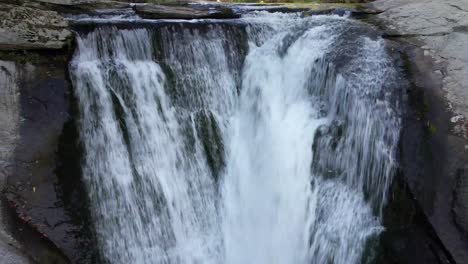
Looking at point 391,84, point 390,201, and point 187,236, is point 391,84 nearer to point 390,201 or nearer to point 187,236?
point 390,201

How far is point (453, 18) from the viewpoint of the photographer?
6445 mm

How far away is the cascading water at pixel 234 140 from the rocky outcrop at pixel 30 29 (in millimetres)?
288

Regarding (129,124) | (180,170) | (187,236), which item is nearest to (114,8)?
(129,124)

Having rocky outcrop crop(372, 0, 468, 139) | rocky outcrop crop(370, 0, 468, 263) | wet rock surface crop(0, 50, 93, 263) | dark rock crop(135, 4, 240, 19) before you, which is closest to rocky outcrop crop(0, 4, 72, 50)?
wet rock surface crop(0, 50, 93, 263)

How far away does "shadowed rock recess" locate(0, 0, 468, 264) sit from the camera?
5.08m

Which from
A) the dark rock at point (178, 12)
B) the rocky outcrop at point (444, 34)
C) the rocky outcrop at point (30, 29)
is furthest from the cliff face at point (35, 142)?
the rocky outcrop at point (444, 34)

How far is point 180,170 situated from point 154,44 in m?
1.71

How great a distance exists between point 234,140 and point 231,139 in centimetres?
4

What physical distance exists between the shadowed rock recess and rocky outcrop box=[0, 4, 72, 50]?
0.06ft

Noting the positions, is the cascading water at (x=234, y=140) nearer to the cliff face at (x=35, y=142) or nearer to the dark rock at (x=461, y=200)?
the cliff face at (x=35, y=142)

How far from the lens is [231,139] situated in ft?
21.0

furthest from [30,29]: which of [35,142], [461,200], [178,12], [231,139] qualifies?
[461,200]

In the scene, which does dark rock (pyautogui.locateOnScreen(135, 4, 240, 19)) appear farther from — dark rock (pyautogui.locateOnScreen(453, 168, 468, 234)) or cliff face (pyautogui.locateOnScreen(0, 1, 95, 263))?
dark rock (pyautogui.locateOnScreen(453, 168, 468, 234))

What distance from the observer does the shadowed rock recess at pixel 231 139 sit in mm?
5082
